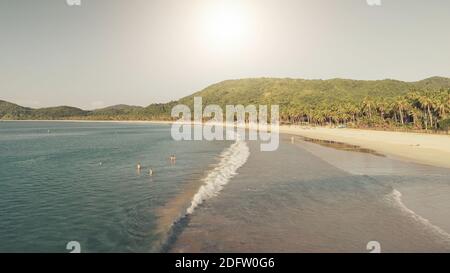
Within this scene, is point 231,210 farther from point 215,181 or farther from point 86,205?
point 215,181

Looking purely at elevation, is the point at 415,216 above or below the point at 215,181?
above

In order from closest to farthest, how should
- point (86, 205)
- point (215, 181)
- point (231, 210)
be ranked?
1. point (231, 210)
2. point (86, 205)
3. point (215, 181)

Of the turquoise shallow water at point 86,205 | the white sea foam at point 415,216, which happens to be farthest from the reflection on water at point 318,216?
the turquoise shallow water at point 86,205

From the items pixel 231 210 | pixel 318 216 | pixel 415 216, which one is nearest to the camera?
pixel 415 216

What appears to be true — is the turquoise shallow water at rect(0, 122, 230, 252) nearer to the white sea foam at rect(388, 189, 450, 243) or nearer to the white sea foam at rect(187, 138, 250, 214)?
the white sea foam at rect(187, 138, 250, 214)

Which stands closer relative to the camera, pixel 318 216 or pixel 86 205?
pixel 318 216

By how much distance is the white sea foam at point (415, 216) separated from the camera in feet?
42.7

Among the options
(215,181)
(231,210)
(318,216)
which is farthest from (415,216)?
(215,181)

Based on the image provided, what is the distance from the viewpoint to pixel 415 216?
15.4 m

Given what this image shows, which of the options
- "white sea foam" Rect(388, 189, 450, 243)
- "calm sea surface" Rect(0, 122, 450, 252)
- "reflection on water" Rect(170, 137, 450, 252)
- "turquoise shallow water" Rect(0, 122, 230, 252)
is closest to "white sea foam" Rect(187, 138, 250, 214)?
"calm sea surface" Rect(0, 122, 450, 252)

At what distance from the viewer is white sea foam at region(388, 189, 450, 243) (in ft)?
42.7
